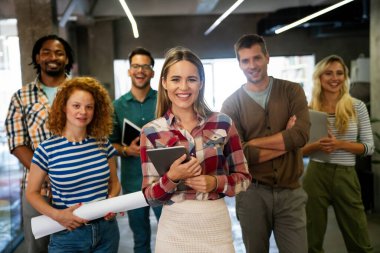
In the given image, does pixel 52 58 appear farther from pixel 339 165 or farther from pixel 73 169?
pixel 339 165

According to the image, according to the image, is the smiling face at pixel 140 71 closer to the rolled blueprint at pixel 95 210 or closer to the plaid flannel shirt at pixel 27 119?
the plaid flannel shirt at pixel 27 119

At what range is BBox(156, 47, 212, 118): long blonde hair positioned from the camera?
1623mm

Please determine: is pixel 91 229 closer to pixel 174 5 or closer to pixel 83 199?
pixel 83 199

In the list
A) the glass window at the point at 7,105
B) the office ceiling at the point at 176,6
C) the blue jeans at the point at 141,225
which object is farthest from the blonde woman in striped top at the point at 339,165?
the office ceiling at the point at 176,6

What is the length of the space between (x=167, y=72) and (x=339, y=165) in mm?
1654

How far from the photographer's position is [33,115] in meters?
2.42

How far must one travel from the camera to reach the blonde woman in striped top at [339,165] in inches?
110

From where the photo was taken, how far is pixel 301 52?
24.8 feet

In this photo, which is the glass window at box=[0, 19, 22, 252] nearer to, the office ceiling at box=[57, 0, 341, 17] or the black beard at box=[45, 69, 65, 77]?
the black beard at box=[45, 69, 65, 77]

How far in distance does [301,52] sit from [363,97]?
3024 mm

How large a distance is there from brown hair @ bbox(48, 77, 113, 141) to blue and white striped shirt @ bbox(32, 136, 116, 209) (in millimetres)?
63

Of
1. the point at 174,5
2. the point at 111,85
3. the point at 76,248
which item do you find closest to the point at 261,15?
the point at 174,5

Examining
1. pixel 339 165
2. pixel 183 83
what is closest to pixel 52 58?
pixel 183 83

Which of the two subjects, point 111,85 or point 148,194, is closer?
point 148,194
